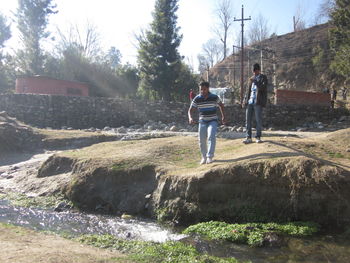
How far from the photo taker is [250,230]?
5664mm

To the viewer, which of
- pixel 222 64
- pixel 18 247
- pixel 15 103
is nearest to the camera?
pixel 18 247

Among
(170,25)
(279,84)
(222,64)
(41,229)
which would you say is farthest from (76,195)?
(222,64)

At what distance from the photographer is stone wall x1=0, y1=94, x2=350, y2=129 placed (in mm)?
25422

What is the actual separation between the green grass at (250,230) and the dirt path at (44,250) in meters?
1.72

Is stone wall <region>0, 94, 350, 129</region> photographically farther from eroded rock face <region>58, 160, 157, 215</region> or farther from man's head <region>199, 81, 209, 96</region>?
man's head <region>199, 81, 209, 96</region>

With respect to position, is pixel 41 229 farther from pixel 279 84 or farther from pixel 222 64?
pixel 222 64

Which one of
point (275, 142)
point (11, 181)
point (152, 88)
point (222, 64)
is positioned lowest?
point (11, 181)

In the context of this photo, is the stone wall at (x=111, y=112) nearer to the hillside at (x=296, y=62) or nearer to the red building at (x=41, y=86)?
the red building at (x=41, y=86)

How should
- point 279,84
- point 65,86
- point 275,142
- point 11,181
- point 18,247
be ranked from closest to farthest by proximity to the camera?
point 18,247
point 275,142
point 11,181
point 65,86
point 279,84

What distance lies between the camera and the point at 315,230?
562cm

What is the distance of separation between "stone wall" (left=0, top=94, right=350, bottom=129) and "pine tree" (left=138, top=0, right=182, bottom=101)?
5.53 metres

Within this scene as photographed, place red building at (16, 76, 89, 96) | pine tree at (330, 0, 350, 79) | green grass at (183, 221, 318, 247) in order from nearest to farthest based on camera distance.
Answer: green grass at (183, 221, 318, 247), pine tree at (330, 0, 350, 79), red building at (16, 76, 89, 96)

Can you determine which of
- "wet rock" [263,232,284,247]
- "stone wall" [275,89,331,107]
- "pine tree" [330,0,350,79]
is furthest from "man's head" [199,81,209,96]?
"pine tree" [330,0,350,79]

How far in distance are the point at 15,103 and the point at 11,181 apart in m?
16.5
